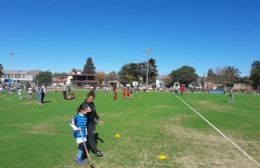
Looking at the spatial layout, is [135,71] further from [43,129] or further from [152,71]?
A: [43,129]

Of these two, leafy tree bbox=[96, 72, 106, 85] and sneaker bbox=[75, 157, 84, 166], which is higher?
leafy tree bbox=[96, 72, 106, 85]

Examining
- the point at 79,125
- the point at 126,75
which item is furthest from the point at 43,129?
the point at 126,75

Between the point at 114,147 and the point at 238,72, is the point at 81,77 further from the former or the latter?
the point at 114,147

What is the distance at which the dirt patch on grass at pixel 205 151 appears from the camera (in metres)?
10.0

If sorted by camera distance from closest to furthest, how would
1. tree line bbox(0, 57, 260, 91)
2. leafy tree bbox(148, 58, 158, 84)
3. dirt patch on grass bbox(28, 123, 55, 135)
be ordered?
dirt patch on grass bbox(28, 123, 55, 135)
tree line bbox(0, 57, 260, 91)
leafy tree bbox(148, 58, 158, 84)

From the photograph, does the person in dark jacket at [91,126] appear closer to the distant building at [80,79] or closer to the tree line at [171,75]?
the tree line at [171,75]

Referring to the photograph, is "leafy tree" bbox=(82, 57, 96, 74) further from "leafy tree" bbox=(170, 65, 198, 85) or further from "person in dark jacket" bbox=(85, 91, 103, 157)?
"person in dark jacket" bbox=(85, 91, 103, 157)

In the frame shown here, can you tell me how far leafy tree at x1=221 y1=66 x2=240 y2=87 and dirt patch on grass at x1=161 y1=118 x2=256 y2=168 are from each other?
158 m

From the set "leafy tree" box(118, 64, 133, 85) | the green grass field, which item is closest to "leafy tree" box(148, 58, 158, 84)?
"leafy tree" box(118, 64, 133, 85)

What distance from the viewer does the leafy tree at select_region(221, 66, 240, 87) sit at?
17025 centimetres

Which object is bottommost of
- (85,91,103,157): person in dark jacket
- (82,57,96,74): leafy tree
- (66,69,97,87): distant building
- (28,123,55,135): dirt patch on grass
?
(28,123,55,135): dirt patch on grass

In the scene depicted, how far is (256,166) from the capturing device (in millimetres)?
9766

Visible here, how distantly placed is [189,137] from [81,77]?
539ft

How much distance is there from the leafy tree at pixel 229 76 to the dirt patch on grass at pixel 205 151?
158 metres
